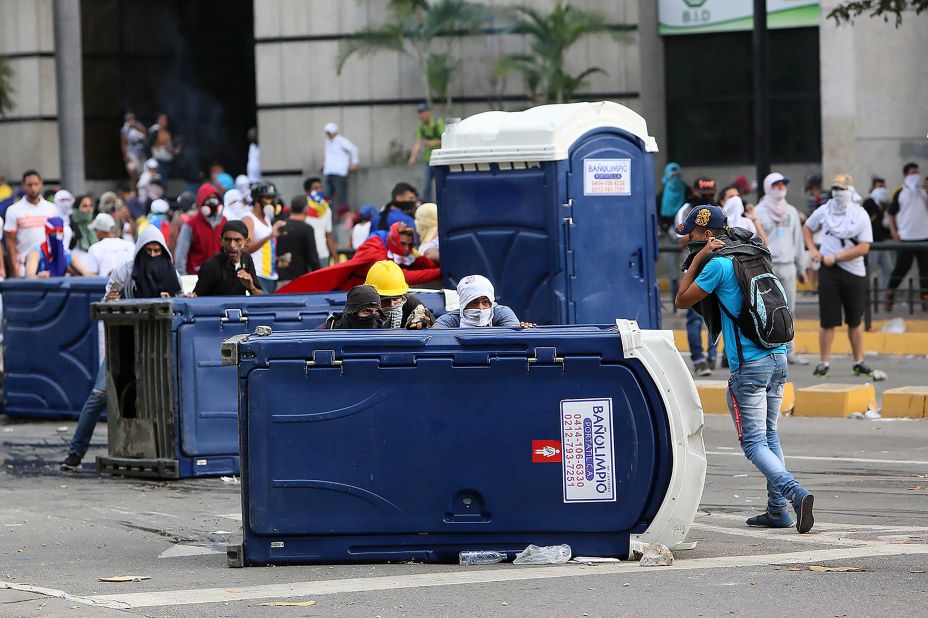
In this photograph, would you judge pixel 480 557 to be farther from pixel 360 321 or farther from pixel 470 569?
pixel 360 321

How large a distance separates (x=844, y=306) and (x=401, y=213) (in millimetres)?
4074

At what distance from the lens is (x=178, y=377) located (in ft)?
37.9

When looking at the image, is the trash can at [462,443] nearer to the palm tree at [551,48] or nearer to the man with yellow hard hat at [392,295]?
the man with yellow hard hat at [392,295]

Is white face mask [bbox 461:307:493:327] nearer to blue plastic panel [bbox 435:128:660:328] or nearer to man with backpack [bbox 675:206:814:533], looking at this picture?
man with backpack [bbox 675:206:814:533]

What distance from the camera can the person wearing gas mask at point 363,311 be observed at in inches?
372

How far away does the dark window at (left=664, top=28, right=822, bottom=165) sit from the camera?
30094mm

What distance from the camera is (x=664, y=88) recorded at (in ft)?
102

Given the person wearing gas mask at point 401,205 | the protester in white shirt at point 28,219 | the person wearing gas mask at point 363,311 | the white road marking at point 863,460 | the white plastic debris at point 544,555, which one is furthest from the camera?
the protester in white shirt at point 28,219

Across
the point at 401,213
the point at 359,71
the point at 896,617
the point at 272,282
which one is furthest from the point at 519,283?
the point at 359,71

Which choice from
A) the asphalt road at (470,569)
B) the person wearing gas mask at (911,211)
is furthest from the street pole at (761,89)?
the asphalt road at (470,569)

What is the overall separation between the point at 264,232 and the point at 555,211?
3964 millimetres

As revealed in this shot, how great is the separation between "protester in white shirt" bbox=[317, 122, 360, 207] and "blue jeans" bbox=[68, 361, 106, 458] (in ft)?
52.6

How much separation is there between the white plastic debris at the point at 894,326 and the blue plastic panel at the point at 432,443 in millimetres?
11338

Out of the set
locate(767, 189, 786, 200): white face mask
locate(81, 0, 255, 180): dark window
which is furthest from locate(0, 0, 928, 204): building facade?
locate(767, 189, 786, 200): white face mask
